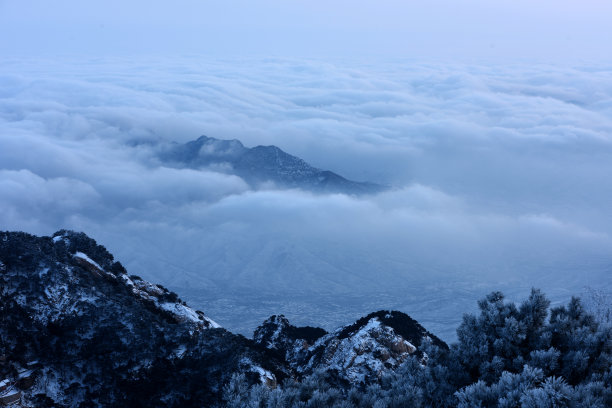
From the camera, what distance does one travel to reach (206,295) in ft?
262

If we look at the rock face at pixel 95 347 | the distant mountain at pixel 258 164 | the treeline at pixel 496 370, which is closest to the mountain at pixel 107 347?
the rock face at pixel 95 347

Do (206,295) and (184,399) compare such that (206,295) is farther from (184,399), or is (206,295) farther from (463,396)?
(463,396)

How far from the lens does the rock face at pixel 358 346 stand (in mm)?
16906

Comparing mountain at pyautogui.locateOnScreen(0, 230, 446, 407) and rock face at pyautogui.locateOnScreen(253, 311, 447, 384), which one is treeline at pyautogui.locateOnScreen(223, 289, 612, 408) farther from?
rock face at pyautogui.locateOnScreen(253, 311, 447, 384)

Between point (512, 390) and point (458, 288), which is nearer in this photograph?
point (512, 390)

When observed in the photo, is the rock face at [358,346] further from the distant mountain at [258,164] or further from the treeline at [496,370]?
the distant mountain at [258,164]

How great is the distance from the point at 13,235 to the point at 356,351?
11750 millimetres

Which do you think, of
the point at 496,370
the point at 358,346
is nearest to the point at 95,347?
the point at 358,346

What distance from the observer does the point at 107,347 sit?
1374cm

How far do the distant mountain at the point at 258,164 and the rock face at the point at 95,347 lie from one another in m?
123

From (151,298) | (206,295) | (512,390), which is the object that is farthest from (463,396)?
(206,295)

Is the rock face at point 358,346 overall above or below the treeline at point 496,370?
below

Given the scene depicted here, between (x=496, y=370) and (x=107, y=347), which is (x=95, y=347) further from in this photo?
(x=496, y=370)

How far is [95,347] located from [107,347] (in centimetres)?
29
